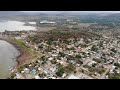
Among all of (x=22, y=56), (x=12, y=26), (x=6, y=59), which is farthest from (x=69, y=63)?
(x=12, y=26)

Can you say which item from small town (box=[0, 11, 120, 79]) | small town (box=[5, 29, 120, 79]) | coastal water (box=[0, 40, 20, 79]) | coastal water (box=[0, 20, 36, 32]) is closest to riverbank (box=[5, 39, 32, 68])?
small town (box=[0, 11, 120, 79])

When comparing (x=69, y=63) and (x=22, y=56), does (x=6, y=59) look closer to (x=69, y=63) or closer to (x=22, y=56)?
(x=22, y=56)

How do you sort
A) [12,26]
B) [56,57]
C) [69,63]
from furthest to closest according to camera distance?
[12,26]
[56,57]
[69,63]

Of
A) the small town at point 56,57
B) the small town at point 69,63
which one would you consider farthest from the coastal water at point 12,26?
the small town at point 69,63

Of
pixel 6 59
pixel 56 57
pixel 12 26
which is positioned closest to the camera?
pixel 6 59

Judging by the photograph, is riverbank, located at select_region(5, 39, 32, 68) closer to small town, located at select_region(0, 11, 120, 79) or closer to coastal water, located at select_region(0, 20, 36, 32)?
small town, located at select_region(0, 11, 120, 79)

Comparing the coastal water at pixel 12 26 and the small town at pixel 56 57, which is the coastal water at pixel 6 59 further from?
the coastal water at pixel 12 26
